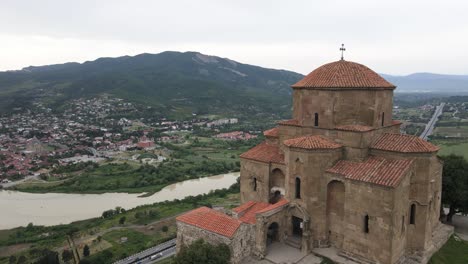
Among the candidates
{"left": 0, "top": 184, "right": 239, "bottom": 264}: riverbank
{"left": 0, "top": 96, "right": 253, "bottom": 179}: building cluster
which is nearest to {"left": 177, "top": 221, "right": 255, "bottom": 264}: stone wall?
{"left": 0, "top": 184, "right": 239, "bottom": 264}: riverbank

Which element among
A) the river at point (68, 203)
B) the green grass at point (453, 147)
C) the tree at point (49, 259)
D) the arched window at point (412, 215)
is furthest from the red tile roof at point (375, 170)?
the green grass at point (453, 147)

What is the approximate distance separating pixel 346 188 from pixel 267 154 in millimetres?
5603

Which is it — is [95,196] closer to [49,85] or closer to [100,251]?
[100,251]

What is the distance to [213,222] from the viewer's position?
17781 mm

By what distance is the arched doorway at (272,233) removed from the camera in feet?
62.2

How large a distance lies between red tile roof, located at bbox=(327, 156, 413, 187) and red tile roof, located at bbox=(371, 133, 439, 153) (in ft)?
1.80

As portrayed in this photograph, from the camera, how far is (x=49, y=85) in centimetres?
17525

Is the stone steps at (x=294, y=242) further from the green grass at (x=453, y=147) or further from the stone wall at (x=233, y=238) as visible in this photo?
the green grass at (x=453, y=147)

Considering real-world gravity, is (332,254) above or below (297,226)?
below

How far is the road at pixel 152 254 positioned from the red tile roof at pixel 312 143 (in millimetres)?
13859

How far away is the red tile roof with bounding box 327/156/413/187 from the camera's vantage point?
16094 mm

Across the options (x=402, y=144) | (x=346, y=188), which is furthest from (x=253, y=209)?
(x=402, y=144)

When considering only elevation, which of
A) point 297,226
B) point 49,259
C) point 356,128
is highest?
point 356,128

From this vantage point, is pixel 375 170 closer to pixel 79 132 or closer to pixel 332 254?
pixel 332 254
